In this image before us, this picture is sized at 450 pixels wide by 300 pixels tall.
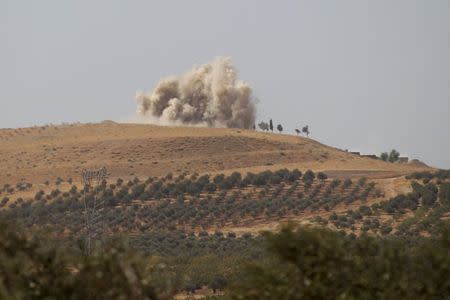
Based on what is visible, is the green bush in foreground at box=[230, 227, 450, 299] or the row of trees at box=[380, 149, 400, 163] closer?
the green bush in foreground at box=[230, 227, 450, 299]

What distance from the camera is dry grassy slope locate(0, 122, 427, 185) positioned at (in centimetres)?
8162

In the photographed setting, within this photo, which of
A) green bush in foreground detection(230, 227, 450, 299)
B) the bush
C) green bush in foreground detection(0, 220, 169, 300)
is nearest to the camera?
green bush in foreground detection(0, 220, 169, 300)

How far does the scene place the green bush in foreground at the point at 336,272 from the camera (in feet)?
54.6

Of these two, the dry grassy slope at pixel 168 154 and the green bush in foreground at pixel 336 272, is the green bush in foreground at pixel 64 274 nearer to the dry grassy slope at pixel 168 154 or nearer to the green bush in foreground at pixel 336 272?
the green bush in foreground at pixel 336 272

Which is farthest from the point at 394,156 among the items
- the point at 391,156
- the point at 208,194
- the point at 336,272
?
the point at 336,272

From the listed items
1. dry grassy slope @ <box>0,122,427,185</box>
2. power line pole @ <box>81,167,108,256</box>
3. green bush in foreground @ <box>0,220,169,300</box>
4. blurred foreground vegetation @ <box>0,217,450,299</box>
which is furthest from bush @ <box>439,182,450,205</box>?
green bush in foreground @ <box>0,220,169,300</box>

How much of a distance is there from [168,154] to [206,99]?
21985mm

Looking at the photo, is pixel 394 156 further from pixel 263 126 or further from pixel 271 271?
pixel 271 271

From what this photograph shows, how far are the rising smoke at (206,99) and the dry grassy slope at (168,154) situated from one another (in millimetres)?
8945

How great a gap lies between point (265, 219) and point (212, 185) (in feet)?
34.2

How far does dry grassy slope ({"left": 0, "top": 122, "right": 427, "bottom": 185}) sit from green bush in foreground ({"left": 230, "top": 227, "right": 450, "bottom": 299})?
54788mm

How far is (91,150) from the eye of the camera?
3593 inches

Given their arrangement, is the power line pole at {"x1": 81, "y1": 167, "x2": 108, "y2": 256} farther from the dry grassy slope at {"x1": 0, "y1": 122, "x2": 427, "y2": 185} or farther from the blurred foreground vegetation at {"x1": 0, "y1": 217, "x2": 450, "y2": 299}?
the blurred foreground vegetation at {"x1": 0, "y1": 217, "x2": 450, "y2": 299}

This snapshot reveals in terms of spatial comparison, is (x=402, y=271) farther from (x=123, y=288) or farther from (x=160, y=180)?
(x=160, y=180)
